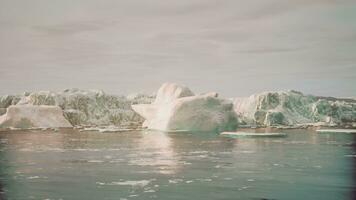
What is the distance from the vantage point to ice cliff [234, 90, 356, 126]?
7.25 metres

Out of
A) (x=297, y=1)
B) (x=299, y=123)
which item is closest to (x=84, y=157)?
(x=297, y=1)

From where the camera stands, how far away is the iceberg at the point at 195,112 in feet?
36.0

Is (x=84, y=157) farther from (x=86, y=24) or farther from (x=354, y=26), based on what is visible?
(x=354, y=26)

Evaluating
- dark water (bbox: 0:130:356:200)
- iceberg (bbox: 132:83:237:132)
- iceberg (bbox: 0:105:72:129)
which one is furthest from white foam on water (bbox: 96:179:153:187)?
iceberg (bbox: 132:83:237:132)

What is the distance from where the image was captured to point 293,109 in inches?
360

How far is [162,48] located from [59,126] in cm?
624

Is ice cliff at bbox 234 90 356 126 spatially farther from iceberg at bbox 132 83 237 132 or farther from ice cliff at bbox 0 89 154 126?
ice cliff at bbox 0 89 154 126

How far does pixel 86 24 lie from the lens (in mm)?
6523

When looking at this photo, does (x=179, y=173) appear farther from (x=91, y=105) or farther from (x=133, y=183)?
(x=91, y=105)

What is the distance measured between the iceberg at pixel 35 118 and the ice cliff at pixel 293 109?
14.1 ft

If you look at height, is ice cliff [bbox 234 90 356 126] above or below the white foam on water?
above

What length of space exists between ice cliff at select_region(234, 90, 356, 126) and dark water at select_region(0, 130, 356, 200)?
0.67 m

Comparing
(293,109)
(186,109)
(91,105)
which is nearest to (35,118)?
(91,105)

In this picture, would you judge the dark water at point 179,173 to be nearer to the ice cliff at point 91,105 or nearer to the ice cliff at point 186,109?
the ice cliff at point 186,109
